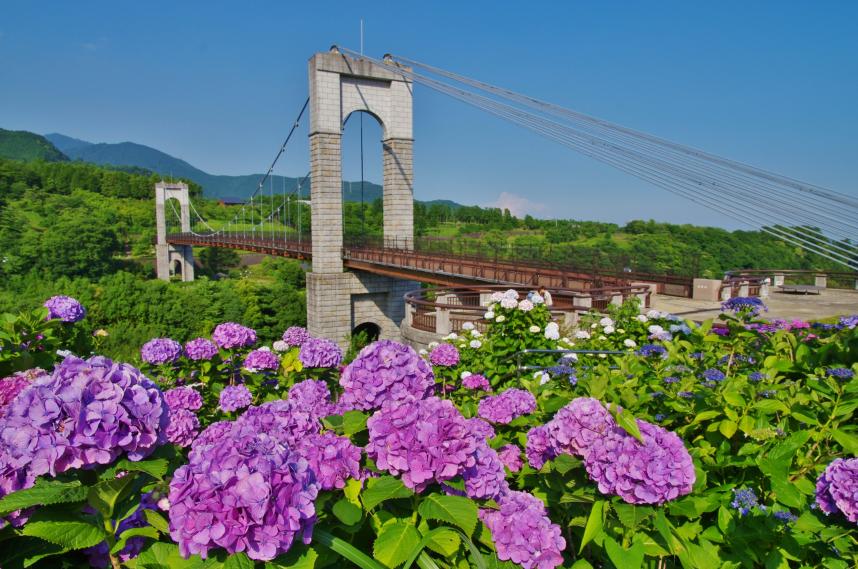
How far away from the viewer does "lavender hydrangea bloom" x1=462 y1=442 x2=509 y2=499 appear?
157 cm

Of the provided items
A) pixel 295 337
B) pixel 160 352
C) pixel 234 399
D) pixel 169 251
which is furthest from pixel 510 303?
pixel 169 251

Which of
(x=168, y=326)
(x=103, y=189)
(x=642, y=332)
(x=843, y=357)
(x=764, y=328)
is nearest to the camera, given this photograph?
(x=843, y=357)

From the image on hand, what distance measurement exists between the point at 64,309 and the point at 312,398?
2.20 metres

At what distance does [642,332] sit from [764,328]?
1834 mm

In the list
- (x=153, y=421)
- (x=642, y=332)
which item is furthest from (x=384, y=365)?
(x=642, y=332)

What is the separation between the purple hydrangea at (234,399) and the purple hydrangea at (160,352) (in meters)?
0.95

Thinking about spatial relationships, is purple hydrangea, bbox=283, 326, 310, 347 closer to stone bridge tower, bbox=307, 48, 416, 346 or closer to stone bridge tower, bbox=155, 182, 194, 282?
stone bridge tower, bbox=307, 48, 416, 346

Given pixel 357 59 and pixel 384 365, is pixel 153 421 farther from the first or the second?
pixel 357 59

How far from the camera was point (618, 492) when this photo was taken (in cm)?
153

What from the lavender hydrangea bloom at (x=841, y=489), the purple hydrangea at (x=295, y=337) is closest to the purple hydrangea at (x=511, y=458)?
the lavender hydrangea bloom at (x=841, y=489)

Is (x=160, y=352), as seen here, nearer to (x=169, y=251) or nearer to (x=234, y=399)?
(x=234, y=399)

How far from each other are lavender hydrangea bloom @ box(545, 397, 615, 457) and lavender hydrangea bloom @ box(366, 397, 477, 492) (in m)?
0.37

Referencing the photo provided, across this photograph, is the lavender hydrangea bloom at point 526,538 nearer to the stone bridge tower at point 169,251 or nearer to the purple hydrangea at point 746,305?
the purple hydrangea at point 746,305

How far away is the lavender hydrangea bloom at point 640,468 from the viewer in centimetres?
152
